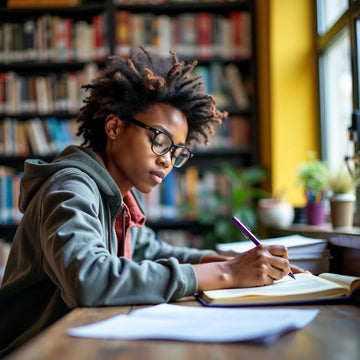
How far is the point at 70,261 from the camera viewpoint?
2.72 ft

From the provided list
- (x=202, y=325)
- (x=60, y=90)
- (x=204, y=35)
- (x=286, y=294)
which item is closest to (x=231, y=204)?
(x=204, y=35)

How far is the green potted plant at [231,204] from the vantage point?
2.80 metres

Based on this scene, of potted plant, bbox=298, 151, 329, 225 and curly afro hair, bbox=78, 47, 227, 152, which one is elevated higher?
curly afro hair, bbox=78, 47, 227, 152

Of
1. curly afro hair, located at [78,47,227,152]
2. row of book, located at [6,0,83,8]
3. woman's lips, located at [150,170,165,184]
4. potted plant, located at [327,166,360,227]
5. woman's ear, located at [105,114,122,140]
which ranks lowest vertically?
potted plant, located at [327,166,360,227]

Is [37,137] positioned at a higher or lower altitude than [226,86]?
lower

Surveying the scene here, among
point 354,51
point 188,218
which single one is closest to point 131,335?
point 354,51

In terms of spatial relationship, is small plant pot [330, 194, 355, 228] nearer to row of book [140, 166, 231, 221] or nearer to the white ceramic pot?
the white ceramic pot

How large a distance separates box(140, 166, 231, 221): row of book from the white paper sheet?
233 centimetres

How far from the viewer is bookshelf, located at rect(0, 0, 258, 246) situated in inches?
124

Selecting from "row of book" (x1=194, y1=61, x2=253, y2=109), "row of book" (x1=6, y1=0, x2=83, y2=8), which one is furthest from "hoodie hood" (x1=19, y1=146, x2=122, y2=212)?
"row of book" (x1=6, y1=0, x2=83, y2=8)

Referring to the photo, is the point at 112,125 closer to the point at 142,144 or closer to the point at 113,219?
the point at 142,144

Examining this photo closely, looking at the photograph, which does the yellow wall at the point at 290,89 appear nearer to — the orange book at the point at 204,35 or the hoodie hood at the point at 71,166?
the orange book at the point at 204,35

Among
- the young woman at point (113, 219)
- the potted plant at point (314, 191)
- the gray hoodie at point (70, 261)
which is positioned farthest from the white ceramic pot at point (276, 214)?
the gray hoodie at point (70, 261)

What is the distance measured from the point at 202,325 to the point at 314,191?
1.60 metres
